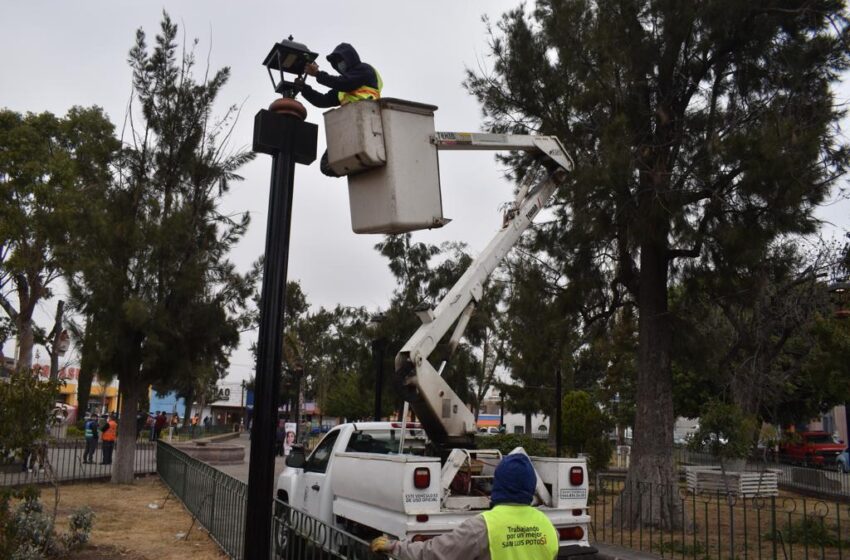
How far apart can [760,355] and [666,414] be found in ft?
19.3

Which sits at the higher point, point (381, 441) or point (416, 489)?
point (381, 441)

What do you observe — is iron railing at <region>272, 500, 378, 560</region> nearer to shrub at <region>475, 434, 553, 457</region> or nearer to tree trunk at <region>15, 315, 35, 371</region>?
shrub at <region>475, 434, 553, 457</region>

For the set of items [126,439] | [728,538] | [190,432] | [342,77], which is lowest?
[190,432]

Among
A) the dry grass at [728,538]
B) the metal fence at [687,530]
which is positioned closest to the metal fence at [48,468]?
the dry grass at [728,538]

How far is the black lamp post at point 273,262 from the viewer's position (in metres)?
3.93

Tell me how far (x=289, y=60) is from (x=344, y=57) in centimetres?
63

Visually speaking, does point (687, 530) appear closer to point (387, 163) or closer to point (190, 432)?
point (387, 163)

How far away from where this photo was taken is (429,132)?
5551 mm

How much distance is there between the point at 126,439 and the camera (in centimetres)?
1662

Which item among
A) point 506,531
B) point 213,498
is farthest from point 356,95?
point 213,498

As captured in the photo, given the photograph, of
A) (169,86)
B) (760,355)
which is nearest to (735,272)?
(760,355)

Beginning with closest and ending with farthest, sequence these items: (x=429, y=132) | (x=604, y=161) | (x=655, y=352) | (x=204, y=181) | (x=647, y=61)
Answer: (x=429, y=132)
(x=604, y=161)
(x=647, y=61)
(x=655, y=352)
(x=204, y=181)

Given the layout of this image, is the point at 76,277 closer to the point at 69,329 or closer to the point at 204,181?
the point at 69,329

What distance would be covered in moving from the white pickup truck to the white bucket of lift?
2.02 metres
